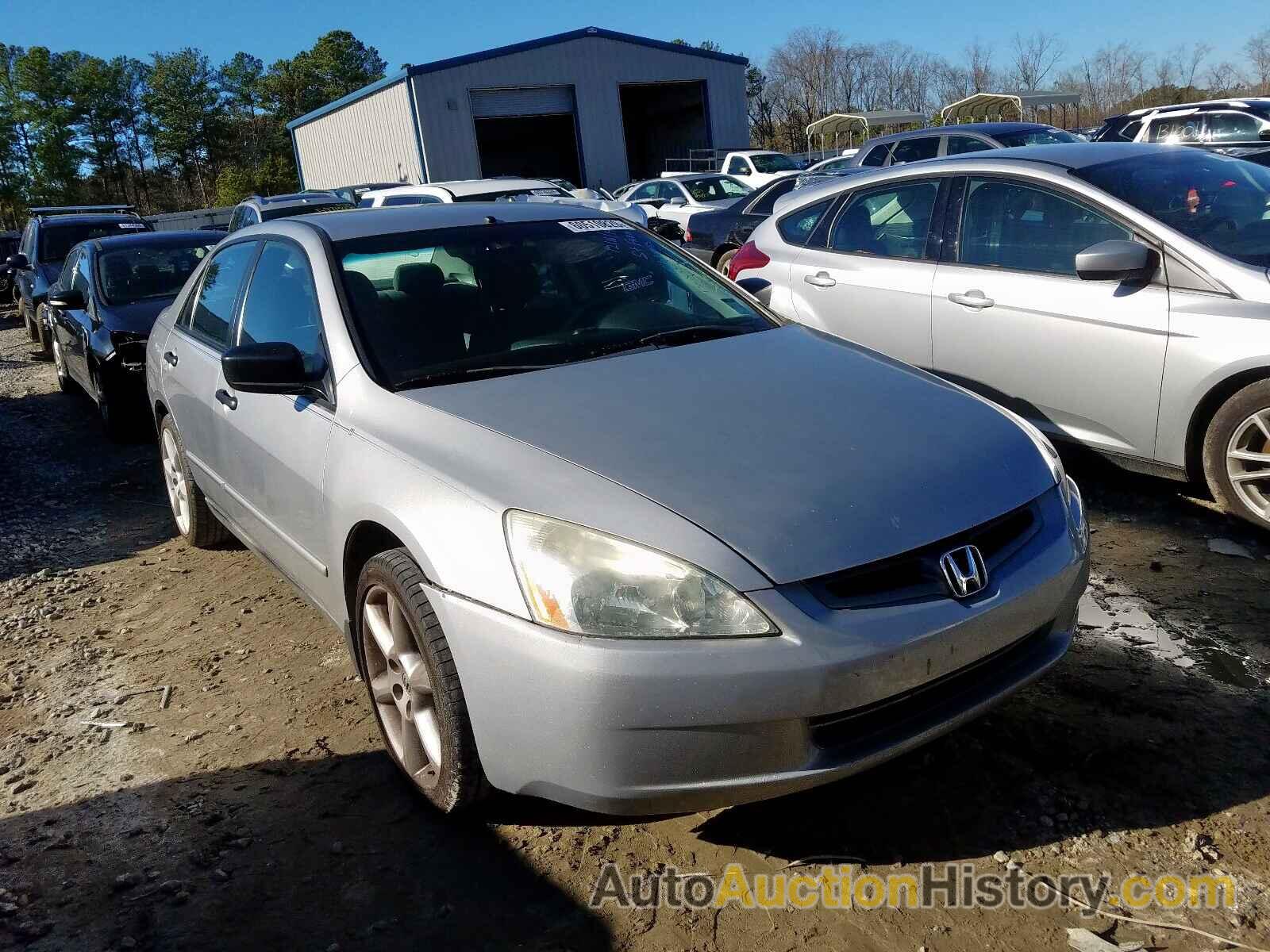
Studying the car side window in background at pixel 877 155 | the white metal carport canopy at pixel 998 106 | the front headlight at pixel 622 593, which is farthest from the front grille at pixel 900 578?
the white metal carport canopy at pixel 998 106

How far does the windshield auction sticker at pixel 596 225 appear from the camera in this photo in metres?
3.97

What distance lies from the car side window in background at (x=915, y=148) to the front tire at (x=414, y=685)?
546 inches

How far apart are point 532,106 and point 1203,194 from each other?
98.0ft

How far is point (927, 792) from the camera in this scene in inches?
Result: 109

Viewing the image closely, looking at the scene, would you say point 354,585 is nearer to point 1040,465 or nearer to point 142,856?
point 142,856

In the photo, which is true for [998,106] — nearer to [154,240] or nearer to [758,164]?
[758,164]

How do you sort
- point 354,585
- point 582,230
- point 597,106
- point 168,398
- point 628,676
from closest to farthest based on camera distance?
point 628,676 < point 354,585 < point 582,230 < point 168,398 < point 597,106

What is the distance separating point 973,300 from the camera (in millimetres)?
5023

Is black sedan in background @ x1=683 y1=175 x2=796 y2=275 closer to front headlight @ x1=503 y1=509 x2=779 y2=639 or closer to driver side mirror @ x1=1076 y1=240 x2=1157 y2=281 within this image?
driver side mirror @ x1=1076 y1=240 x2=1157 y2=281

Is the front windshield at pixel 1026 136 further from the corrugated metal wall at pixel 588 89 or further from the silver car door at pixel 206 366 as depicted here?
the corrugated metal wall at pixel 588 89

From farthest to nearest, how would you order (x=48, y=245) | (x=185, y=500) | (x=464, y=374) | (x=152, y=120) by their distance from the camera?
(x=152, y=120) → (x=48, y=245) → (x=185, y=500) → (x=464, y=374)

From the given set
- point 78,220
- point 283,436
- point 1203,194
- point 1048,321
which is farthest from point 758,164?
point 283,436

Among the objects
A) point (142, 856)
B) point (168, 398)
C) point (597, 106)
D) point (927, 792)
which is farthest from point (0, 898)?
point (597, 106)

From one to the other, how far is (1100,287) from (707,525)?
306cm
